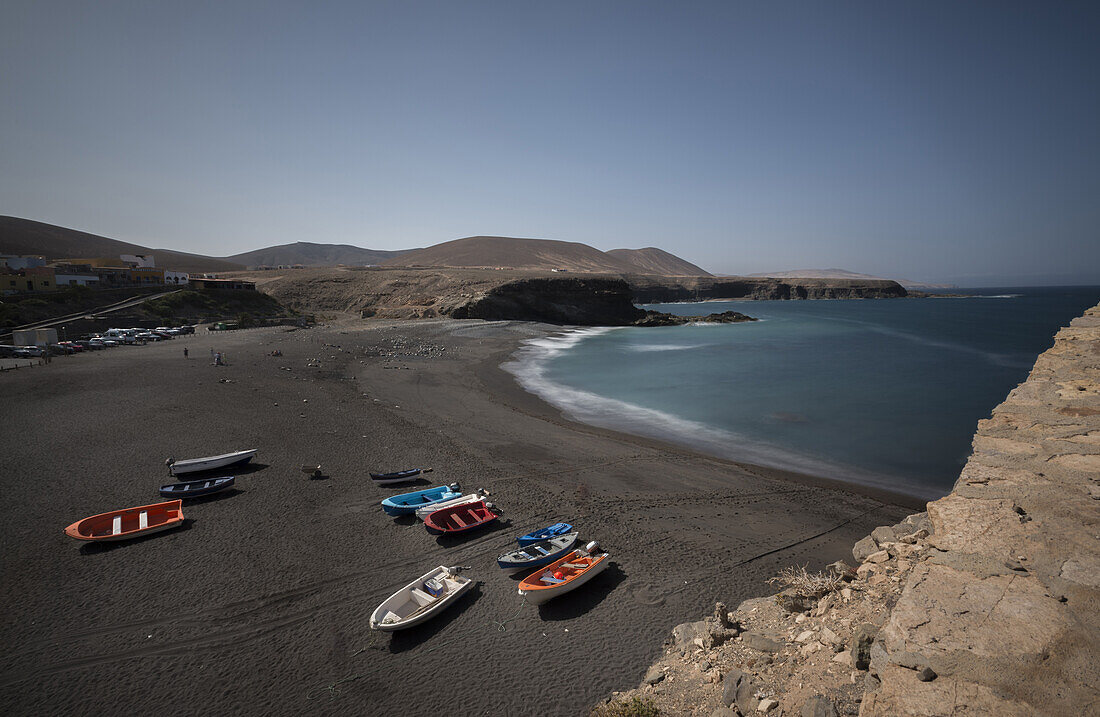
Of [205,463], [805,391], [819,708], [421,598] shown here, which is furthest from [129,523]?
[805,391]

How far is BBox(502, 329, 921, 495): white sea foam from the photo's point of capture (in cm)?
1505

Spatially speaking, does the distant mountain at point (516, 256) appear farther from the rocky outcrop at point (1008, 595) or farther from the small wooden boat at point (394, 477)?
the rocky outcrop at point (1008, 595)

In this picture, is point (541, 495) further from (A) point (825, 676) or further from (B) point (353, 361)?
(B) point (353, 361)

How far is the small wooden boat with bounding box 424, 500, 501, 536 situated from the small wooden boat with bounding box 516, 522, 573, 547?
1.08 meters

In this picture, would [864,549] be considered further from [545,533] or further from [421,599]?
[421,599]

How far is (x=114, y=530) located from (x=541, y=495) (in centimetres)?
921

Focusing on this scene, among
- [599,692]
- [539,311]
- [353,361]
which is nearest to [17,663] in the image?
[599,692]

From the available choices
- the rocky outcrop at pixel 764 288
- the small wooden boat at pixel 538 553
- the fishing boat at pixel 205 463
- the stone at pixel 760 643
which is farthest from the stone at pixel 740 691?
the rocky outcrop at pixel 764 288

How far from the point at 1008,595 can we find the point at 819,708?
5.63 ft

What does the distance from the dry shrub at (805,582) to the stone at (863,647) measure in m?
2.20

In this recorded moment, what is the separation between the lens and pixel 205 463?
1259 cm

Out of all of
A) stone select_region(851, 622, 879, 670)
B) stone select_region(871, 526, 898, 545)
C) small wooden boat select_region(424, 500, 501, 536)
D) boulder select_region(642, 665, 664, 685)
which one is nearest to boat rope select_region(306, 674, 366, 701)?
small wooden boat select_region(424, 500, 501, 536)

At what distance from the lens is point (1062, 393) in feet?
23.4

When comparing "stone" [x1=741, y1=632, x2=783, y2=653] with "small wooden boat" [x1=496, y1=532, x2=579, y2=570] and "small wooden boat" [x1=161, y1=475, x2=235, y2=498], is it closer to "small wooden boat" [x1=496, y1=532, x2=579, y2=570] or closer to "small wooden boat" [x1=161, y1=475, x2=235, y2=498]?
"small wooden boat" [x1=496, y1=532, x2=579, y2=570]
